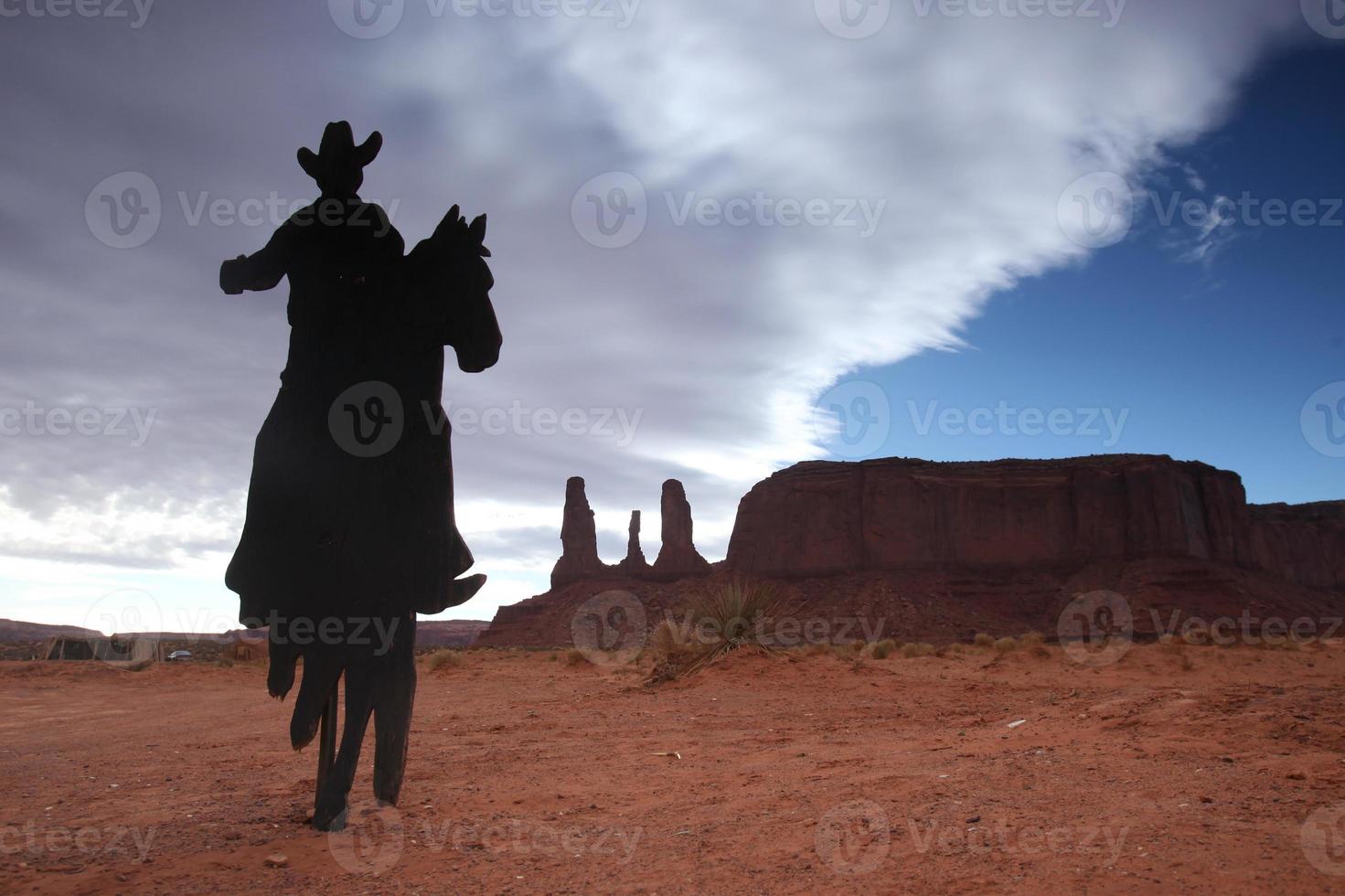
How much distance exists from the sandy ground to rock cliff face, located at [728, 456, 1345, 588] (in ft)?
241

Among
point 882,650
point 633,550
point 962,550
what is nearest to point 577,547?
point 633,550

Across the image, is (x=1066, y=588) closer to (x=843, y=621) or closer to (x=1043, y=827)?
(x=843, y=621)

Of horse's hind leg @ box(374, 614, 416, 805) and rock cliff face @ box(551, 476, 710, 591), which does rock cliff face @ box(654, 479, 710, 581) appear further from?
horse's hind leg @ box(374, 614, 416, 805)

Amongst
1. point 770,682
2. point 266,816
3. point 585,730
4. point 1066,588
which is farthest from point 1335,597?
point 266,816

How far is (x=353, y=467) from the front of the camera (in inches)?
247

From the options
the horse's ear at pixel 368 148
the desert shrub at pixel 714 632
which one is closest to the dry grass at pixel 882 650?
the desert shrub at pixel 714 632

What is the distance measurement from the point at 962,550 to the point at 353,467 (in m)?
83.6

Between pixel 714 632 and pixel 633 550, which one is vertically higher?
pixel 633 550

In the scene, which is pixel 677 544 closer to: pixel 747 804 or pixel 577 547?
pixel 577 547

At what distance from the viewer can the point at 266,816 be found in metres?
6.37

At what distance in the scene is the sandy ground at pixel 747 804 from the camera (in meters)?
4.41

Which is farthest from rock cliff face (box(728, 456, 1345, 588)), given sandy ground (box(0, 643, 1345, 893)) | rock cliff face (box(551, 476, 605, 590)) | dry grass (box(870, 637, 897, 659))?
sandy ground (box(0, 643, 1345, 893))

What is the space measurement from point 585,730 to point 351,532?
20.7ft

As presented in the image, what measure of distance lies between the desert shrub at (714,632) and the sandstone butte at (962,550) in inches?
1817
